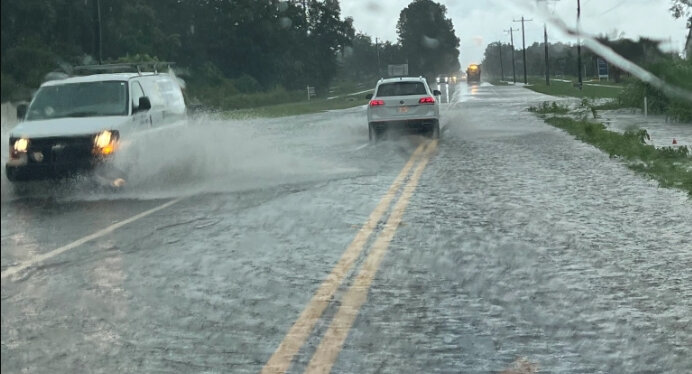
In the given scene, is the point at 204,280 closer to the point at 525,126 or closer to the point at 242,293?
the point at 242,293

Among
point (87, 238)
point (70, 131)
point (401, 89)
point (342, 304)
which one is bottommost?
point (342, 304)

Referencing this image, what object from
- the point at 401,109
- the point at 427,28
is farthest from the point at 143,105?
the point at 401,109

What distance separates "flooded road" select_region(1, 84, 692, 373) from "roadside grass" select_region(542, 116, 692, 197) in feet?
2.35

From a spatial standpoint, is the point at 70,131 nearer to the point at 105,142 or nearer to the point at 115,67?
the point at 105,142

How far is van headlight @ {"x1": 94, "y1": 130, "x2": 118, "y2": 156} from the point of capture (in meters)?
3.84

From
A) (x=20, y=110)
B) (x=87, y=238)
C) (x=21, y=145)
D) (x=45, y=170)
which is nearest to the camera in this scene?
(x=20, y=110)

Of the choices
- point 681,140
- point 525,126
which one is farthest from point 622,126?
point 681,140

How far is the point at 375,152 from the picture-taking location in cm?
2102

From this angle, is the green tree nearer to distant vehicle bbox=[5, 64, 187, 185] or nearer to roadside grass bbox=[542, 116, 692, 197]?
distant vehicle bbox=[5, 64, 187, 185]

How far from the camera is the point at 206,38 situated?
288 inches

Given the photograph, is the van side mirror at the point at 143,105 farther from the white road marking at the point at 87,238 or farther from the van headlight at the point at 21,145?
the van headlight at the point at 21,145

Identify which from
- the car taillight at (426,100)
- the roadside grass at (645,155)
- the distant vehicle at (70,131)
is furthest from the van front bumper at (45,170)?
the car taillight at (426,100)

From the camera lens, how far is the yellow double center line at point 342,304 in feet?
15.9

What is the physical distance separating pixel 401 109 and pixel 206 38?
680 inches
